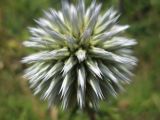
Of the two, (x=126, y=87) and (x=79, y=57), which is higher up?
(x=79, y=57)

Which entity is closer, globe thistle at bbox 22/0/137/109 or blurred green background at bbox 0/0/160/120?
globe thistle at bbox 22/0/137/109

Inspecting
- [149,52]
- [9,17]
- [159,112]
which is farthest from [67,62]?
[9,17]

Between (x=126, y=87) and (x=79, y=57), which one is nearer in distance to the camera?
(x=79, y=57)

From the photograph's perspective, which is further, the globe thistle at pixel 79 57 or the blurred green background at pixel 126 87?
the blurred green background at pixel 126 87

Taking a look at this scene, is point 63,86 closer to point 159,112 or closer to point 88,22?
point 88,22
